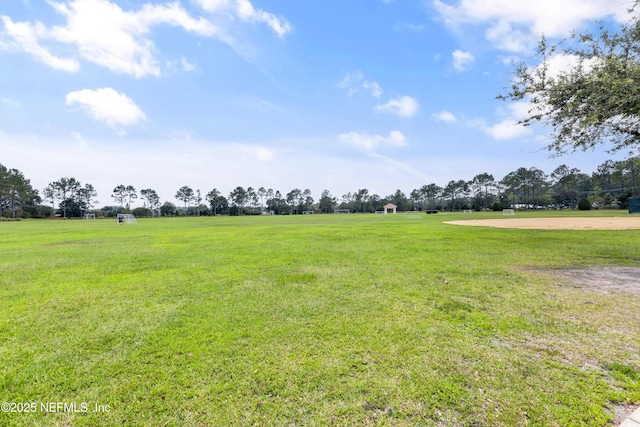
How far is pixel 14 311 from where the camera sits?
16.0 ft

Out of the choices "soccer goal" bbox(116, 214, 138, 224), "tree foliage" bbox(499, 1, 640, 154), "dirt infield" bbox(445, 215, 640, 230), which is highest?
"tree foliage" bbox(499, 1, 640, 154)

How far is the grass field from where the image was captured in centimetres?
254

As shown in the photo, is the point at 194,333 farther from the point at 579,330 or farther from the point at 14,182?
the point at 14,182

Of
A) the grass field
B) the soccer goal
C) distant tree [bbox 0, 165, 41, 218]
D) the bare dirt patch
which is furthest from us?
distant tree [bbox 0, 165, 41, 218]

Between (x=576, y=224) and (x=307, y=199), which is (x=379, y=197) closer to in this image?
(x=307, y=199)

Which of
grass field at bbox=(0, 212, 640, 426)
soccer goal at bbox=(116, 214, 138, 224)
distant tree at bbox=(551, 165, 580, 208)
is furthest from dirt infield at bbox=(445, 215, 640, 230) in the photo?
distant tree at bbox=(551, 165, 580, 208)

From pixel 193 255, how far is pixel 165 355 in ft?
25.1

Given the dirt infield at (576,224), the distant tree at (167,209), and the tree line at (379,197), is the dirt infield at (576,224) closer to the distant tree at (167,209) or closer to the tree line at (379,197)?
the tree line at (379,197)

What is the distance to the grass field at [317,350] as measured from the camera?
8.32 feet

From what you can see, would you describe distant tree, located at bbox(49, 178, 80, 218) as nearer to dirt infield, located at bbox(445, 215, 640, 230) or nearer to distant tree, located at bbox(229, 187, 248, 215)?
distant tree, located at bbox(229, 187, 248, 215)

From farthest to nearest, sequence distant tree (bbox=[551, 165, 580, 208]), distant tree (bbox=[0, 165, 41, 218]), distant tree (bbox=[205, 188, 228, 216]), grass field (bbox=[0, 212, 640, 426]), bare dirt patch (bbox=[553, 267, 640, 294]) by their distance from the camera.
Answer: distant tree (bbox=[205, 188, 228, 216]) → distant tree (bbox=[551, 165, 580, 208]) → distant tree (bbox=[0, 165, 41, 218]) → bare dirt patch (bbox=[553, 267, 640, 294]) → grass field (bbox=[0, 212, 640, 426])

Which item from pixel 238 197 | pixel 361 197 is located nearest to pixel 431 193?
pixel 361 197

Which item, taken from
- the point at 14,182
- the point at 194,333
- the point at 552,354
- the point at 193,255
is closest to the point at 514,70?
the point at 552,354

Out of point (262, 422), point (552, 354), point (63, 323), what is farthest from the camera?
point (63, 323)
